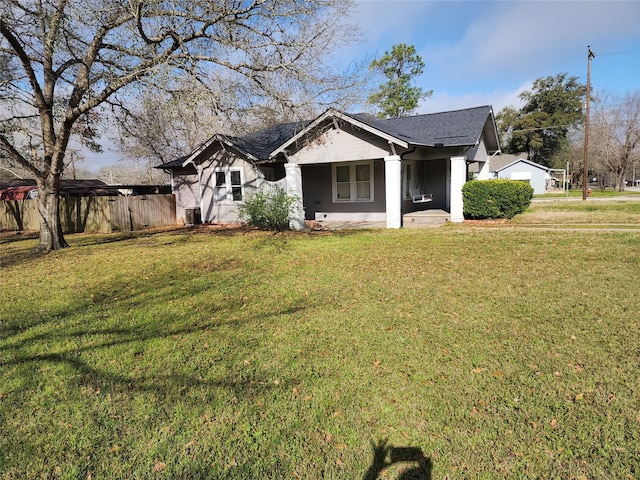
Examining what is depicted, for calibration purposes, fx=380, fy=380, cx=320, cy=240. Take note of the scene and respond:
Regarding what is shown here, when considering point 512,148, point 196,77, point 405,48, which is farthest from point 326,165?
point 512,148

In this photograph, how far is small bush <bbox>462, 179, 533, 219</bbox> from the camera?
45.1ft

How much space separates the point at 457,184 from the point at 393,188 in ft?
7.99

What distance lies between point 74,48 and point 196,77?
403 centimetres

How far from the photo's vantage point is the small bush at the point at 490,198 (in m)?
13.7

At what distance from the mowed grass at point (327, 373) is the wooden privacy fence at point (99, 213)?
30.6ft

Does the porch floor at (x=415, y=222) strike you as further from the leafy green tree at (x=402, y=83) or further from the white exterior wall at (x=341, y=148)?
the leafy green tree at (x=402, y=83)

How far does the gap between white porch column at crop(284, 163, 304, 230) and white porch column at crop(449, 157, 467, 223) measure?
554 centimetres

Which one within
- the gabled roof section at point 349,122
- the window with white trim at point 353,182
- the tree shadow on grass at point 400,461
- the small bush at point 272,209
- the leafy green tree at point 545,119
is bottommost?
the tree shadow on grass at point 400,461

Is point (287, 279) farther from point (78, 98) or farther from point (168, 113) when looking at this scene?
point (78, 98)

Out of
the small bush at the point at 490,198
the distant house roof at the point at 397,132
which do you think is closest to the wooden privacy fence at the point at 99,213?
the distant house roof at the point at 397,132

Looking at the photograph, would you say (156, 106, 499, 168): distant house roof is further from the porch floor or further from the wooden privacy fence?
the porch floor

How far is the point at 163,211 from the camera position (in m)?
17.4

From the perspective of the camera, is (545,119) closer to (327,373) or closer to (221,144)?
(221,144)

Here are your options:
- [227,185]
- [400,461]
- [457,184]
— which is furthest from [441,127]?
[400,461]
